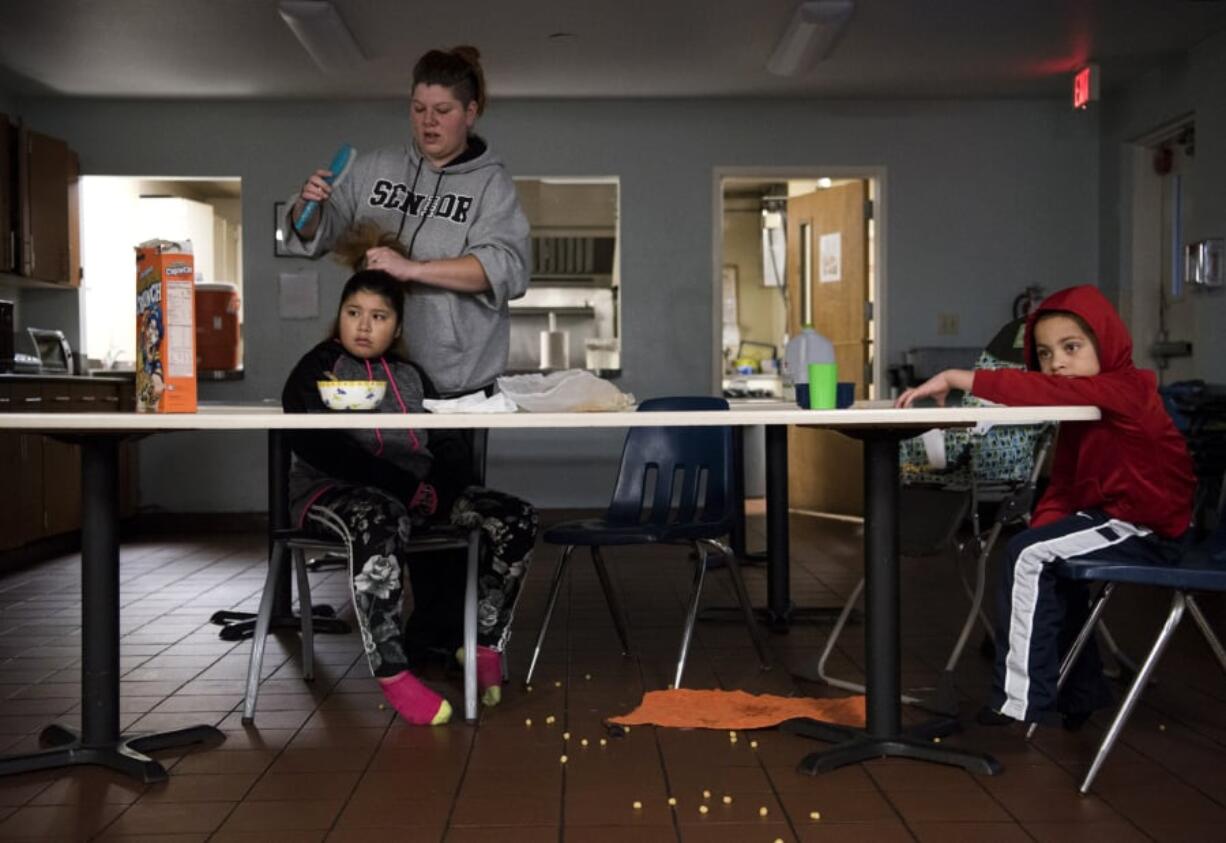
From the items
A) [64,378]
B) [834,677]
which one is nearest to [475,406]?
[834,677]

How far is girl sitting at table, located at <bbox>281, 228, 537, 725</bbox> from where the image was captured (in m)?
2.61

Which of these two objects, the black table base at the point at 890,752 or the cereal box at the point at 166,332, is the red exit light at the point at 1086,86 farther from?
the cereal box at the point at 166,332

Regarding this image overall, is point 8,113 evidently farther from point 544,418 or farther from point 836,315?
point 544,418

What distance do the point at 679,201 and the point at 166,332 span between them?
540cm

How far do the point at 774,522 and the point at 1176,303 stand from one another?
161 inches

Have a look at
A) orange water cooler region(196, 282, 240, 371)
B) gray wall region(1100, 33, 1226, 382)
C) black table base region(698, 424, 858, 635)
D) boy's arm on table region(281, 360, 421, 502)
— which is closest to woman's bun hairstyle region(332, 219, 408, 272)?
boy's arm on table region(281, 360, 421, 502)

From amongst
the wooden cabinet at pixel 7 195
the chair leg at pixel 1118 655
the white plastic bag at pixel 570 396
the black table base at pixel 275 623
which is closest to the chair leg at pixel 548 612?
the black table base at pixel 275 623

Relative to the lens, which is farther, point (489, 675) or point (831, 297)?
point (831, 297)

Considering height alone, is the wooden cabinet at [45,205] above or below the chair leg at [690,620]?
above

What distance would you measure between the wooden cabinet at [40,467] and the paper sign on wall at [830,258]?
432 centimetres

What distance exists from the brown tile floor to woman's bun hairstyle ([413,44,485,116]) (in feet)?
4.76

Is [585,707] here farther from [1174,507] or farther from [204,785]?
[1174,507]

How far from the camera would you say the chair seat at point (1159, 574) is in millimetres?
2119

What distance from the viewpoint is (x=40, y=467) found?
5781 mm
